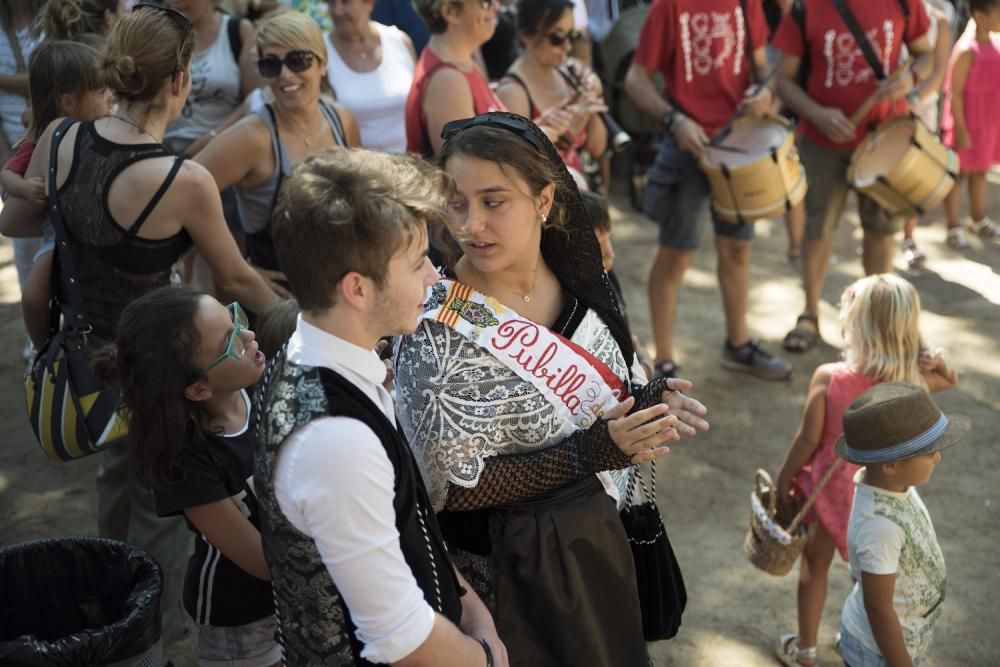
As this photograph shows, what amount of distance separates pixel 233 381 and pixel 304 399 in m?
0.95

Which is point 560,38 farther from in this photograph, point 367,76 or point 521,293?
point 521,293

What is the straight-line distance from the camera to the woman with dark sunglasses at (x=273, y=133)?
3867mm

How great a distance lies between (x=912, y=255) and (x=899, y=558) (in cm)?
423

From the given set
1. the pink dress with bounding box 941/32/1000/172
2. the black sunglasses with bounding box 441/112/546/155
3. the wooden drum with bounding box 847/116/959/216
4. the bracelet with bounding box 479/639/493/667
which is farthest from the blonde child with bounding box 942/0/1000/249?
the bracelet with bounding box 479/639/493/667

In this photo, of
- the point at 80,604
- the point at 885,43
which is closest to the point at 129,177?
the point at 80,604

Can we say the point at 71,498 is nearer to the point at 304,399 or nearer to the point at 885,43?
the point at 304,399

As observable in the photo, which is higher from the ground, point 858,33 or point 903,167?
point 858,33

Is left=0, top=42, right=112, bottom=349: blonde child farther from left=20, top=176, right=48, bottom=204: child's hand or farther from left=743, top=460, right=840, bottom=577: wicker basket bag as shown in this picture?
left=743, top=460, right=840, bottom=577: wicker basket bag

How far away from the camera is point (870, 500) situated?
3020 millimetres

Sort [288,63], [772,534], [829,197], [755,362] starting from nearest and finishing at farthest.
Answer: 1. [772,534]
2. [288,63]
3. [755,362]
4. [829,197]

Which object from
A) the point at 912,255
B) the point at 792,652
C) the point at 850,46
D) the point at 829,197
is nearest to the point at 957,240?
the point at 912,255

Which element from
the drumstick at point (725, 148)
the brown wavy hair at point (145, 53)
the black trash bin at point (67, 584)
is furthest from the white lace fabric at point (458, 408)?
the drumstick at point (725, 148)

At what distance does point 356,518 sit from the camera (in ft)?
5.76

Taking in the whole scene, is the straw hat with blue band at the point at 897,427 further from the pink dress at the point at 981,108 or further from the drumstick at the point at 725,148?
the pink dress at the point at 981,108
